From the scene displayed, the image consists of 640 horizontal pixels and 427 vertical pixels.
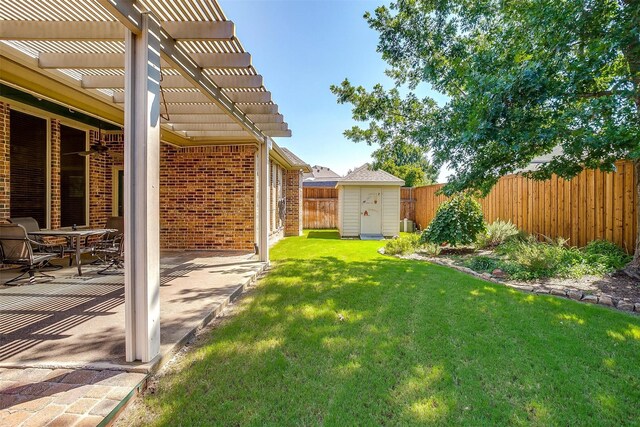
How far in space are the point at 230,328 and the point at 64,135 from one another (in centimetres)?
652

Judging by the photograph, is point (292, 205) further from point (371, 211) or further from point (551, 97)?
point (551, 97)

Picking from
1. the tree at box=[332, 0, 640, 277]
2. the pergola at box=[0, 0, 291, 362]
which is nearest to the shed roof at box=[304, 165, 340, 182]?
the tree at box=[332, 0, 640, 277]

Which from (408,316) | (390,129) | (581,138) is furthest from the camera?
(390,129)

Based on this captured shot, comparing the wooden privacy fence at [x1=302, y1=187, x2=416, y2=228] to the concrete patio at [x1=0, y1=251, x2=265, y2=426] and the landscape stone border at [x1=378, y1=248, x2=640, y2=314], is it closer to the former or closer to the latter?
the landscape stone border at [x1=378, y1=248, x2=640, y2=314]

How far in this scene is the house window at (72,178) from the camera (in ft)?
23.2

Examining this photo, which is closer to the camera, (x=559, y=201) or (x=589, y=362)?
(x=589, y=362)

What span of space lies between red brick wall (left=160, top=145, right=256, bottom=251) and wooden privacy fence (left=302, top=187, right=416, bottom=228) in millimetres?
8072

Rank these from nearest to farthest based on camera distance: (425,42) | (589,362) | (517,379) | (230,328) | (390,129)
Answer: (517,379), (589,362), (230,328), (425,42), (390,129)

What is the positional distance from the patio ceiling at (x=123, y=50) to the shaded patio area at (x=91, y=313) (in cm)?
265

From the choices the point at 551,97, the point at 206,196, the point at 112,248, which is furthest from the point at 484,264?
the point at 112,248

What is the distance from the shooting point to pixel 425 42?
9.13 metres

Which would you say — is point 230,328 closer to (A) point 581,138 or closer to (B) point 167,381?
(B) point 167,381

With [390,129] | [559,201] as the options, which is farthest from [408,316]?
[390,129]

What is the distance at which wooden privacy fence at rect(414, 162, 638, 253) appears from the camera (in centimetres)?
613
